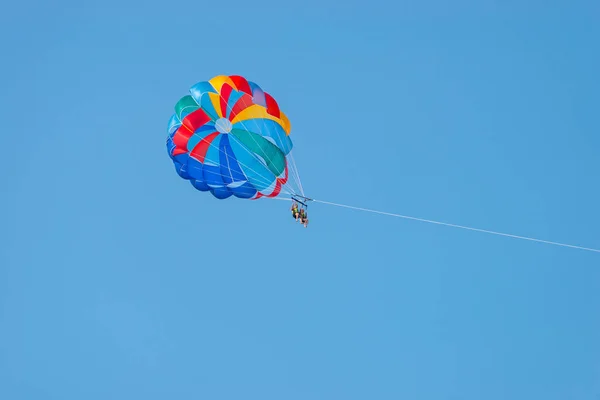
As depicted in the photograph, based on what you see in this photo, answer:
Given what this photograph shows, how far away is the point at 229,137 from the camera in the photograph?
2170 cm

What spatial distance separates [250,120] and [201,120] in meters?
1.55

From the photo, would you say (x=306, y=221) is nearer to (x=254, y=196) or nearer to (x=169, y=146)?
(x=254, y=196)

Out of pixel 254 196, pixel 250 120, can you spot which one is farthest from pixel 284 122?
pixel 254 196

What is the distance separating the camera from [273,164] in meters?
21.7

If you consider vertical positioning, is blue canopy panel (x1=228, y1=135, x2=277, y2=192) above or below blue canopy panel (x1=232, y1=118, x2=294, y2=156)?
below

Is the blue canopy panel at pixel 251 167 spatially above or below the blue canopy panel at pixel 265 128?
below

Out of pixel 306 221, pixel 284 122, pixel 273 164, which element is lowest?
pixel 306 221

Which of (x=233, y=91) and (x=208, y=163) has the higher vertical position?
(x=233, y=91)

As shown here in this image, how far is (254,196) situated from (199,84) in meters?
4.07

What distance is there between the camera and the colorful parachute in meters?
21.3

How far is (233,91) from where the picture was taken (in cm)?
2130

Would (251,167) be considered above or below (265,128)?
below

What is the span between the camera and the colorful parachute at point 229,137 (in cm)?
2134

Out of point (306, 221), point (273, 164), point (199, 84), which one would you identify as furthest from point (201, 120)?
point (306, 221)
